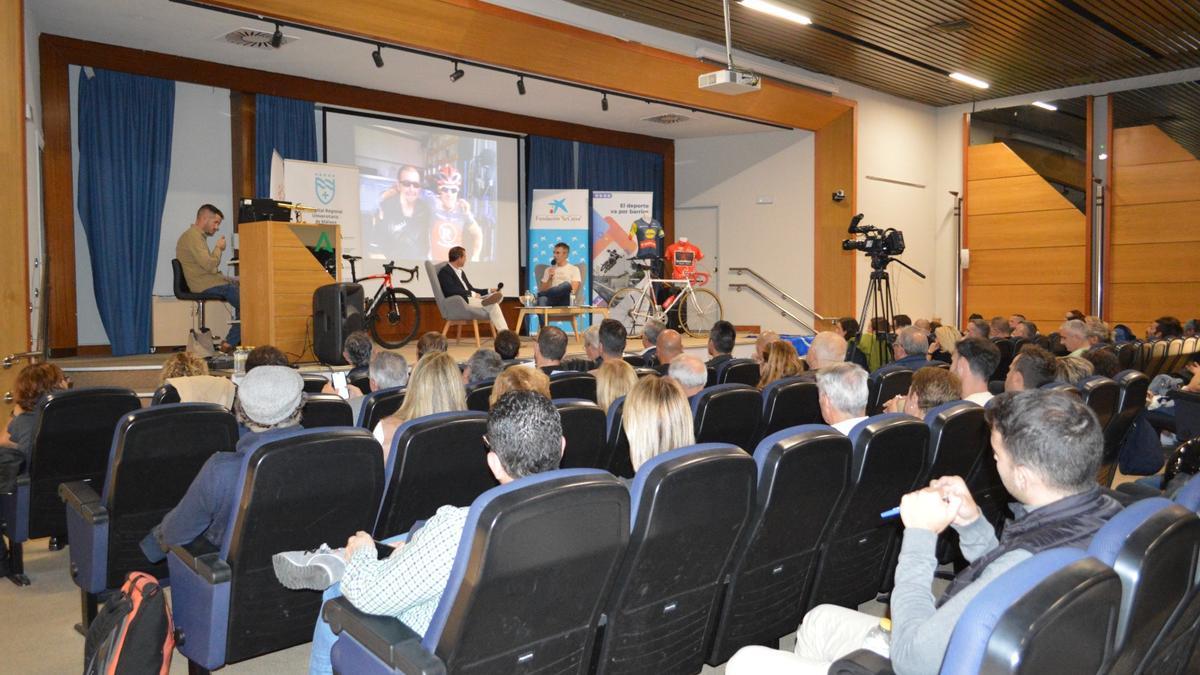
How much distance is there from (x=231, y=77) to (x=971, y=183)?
35.8 feet

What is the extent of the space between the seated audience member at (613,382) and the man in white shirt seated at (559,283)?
632 cm

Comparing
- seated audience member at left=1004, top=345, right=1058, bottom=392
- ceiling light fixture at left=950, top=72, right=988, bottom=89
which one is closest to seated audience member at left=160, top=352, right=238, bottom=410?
seated audience member at left=1004, top=345, right=1058, bottom=392

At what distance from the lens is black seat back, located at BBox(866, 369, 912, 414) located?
4.63 m

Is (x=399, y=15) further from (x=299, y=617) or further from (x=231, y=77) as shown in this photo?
(x=299, y=617)

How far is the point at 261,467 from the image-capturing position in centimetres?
217

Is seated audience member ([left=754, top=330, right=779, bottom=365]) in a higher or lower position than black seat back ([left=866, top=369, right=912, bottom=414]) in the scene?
higher

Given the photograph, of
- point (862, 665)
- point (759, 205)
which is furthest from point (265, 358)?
point (759, 205)

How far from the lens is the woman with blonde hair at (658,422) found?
2562 mm

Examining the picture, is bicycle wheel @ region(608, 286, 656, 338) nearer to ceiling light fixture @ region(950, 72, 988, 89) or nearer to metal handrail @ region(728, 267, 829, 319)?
metal handrail @ region(728, 267, 829, 319)

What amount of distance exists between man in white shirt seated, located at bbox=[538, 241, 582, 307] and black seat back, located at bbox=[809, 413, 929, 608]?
294 inches

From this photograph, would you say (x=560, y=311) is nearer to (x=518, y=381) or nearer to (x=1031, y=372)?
(x=1031, y=372)

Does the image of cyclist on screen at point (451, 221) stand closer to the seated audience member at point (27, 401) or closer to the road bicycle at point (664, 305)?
the road bicycle at point (664, 305)

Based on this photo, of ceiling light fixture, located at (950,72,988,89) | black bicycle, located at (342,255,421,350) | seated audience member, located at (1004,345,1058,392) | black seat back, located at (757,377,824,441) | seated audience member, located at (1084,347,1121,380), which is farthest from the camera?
ceiling light fixture, located at (950,72,988,89)

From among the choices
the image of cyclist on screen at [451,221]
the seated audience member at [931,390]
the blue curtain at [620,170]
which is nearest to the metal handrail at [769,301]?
the blue curtain at [620,170]
